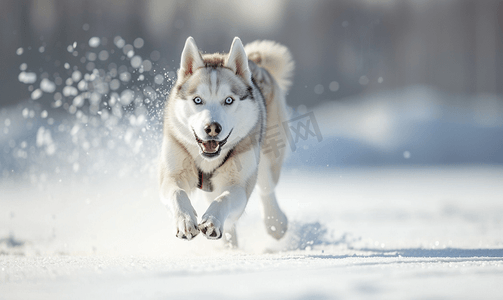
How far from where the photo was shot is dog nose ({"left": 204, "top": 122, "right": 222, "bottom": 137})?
2422 millimetres

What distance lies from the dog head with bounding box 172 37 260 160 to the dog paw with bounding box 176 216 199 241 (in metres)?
0.44

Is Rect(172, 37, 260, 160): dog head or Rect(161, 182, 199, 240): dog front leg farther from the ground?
Rect(172, 37, 260, 160): dog head

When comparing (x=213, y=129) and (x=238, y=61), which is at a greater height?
(x=238, y=61)

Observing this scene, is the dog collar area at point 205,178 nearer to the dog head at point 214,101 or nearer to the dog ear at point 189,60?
the dog head at point 214,101

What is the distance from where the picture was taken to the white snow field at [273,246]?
5.69ft

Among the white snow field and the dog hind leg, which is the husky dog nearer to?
the white snow field

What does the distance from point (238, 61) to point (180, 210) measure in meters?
1.14

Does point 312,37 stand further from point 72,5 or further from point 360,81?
point 72,5

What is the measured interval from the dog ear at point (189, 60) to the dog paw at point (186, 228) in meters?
1.09

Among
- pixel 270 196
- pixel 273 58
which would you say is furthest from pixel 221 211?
pixel 273 58

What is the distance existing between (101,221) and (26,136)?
21.3 ft

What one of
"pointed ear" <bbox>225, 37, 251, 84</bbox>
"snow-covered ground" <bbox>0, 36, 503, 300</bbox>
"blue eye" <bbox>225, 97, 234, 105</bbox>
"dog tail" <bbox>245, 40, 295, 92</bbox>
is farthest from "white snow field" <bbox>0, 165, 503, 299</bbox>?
"dog tail" <bbox>245, 40, 295, 92</bbox>

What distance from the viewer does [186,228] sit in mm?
2230

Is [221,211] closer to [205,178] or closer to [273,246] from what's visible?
[205,178]
